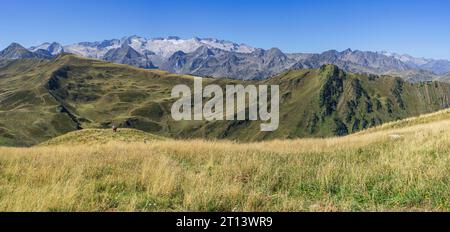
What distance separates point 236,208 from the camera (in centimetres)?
909

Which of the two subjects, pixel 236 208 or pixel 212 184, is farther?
pixel 212 184

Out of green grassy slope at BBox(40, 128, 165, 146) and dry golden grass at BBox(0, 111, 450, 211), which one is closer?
dry golden grass at BBox(0, 111, 450, 211)

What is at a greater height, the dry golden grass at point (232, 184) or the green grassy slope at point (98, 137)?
the dry golden grass at point (232, 184)

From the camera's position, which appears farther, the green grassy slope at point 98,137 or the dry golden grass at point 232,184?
the green grassy slope at point 98,137

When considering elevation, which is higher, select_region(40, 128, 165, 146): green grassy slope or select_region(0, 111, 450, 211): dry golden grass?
select_region(0, 111, 450, 211): dry golden grass

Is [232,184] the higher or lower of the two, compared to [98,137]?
higher

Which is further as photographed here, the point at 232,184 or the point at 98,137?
the point at 98,137
